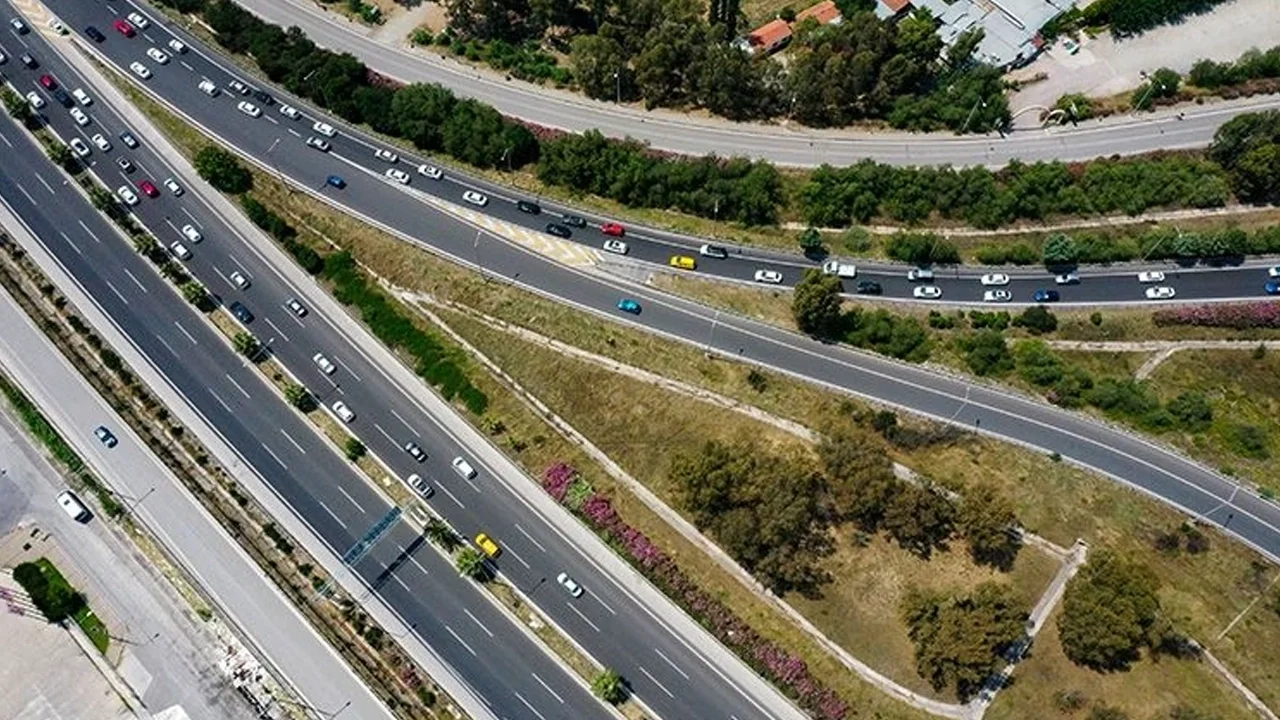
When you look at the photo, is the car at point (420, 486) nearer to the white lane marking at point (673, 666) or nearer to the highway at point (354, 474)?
the highway at point (354, 474)

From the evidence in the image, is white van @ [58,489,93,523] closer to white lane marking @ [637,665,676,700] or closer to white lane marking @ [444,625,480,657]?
white lane marking @ [444,625,480,657]

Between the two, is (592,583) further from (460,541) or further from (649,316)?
(649,316)

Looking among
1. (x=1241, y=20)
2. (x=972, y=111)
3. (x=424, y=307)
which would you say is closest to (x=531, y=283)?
(x=424, y=307)

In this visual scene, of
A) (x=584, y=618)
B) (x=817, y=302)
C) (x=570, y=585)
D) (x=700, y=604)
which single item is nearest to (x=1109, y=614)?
(x=700, y=604)

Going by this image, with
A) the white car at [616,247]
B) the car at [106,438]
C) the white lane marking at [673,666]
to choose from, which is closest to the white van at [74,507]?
the car at [106,438]

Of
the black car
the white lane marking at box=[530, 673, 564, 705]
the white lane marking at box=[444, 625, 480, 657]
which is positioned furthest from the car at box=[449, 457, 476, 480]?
the black car

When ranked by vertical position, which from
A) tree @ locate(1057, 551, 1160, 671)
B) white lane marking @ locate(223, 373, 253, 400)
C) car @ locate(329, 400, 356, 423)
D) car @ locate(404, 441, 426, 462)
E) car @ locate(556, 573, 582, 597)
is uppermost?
white lane marking @ locate(223, 373, 253, 400)
